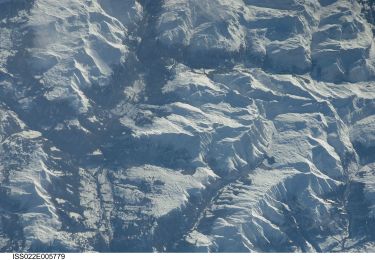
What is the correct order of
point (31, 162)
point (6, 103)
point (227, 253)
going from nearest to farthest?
1. point (227, 253)
2. point (31, 162)
3. point (6, 103)

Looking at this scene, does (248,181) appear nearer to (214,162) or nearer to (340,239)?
(214,162)

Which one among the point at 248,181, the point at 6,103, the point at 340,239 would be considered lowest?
the point at 340,239

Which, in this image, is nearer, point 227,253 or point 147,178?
point 227,253

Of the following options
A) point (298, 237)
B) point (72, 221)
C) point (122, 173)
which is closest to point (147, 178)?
point (122, 173)

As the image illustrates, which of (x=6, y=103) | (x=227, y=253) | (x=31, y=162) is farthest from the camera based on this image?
(x=6, y=103)

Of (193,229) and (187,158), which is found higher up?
(187,158)

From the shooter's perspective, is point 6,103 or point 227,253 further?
point 6,103

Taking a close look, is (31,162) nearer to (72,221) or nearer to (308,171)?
(72,221)

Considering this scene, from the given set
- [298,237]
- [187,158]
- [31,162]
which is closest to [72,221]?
[31,162]

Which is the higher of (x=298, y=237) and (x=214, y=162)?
(x=214, y=162)
